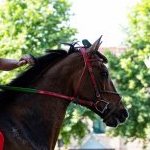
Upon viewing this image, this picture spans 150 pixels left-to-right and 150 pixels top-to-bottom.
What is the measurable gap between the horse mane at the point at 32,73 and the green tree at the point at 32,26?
1689 cm

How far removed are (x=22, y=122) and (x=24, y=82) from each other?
0.46m

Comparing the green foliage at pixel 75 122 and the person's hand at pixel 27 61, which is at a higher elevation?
the person's hand at pixel 27 61

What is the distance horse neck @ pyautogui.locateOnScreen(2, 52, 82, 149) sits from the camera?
5454 millimetres

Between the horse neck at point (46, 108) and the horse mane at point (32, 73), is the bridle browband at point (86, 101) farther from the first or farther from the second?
the horse mane at point (32, 73)

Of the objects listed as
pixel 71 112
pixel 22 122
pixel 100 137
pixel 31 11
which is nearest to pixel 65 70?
pixel 22 122

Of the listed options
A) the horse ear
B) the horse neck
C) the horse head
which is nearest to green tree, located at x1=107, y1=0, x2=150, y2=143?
the horse head

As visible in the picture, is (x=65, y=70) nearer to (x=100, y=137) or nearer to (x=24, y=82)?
(x=24, y=82)

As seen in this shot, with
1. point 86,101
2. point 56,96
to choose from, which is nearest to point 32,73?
point 56,96

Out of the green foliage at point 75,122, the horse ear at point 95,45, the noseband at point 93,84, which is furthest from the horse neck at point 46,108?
the green foliage at point 75,122

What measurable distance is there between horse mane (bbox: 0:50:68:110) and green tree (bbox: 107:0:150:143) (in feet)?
57.0

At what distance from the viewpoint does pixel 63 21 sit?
2469 centimetres

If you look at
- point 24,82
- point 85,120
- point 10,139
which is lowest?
point 85,120

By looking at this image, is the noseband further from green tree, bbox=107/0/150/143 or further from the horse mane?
green tree, bbox=107/0/150/143

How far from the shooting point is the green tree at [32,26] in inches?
917
